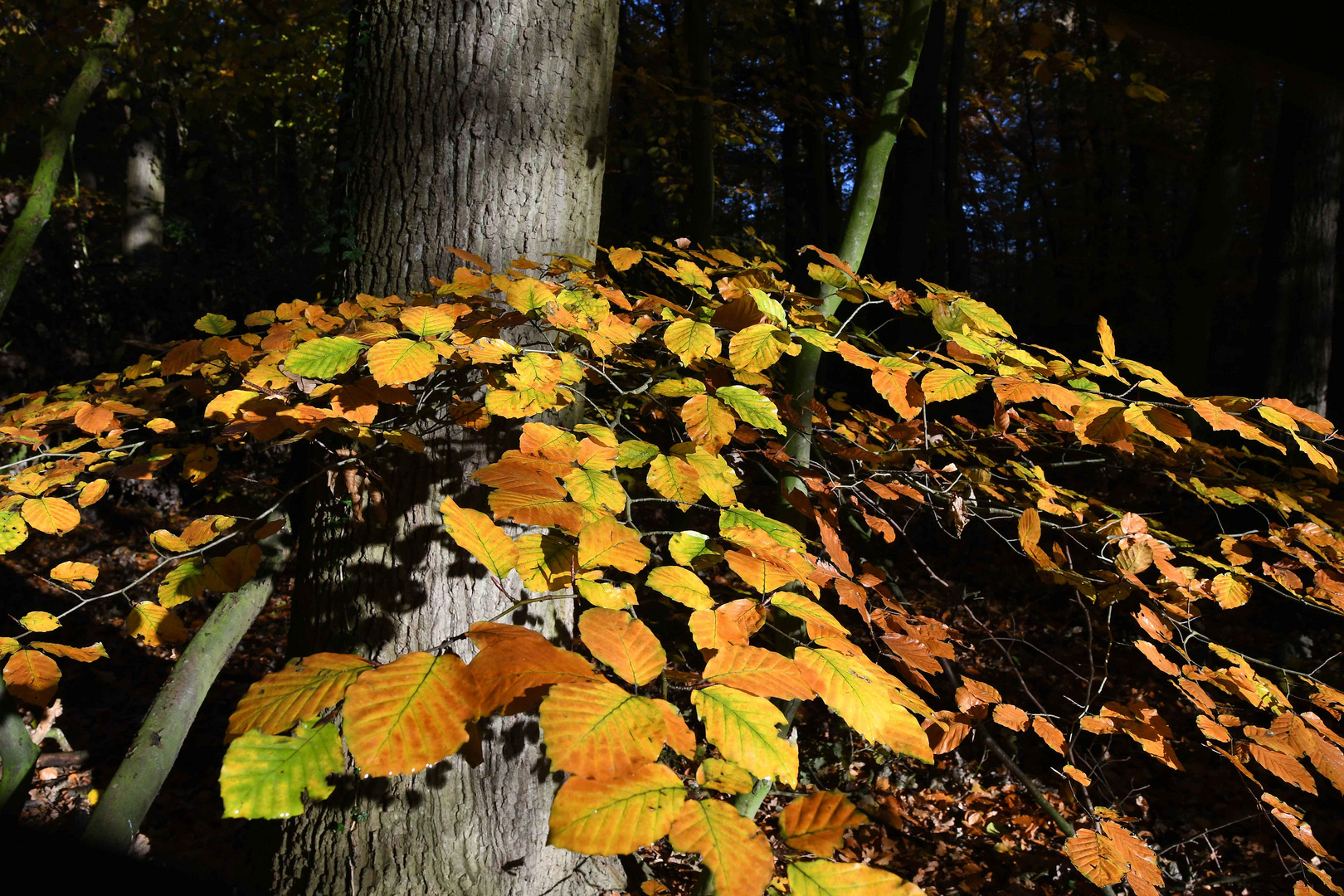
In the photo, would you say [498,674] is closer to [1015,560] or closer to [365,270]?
[365,270]

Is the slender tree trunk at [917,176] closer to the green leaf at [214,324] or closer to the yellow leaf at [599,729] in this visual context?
the green leaf at [214,324]

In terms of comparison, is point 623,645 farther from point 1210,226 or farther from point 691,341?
point 1210,226

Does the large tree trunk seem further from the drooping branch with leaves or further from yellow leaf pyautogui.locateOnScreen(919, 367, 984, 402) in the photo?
yellow leaf pyautogui.locateOnScreen(919, 367, 984, 402)

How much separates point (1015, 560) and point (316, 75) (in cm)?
996

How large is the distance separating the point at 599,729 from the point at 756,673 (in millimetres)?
250

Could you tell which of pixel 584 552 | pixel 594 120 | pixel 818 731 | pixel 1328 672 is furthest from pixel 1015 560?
pixel 584 552

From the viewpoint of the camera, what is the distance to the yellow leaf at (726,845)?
0.62 meters

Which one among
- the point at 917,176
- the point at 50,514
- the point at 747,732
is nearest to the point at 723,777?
the point at 747,732

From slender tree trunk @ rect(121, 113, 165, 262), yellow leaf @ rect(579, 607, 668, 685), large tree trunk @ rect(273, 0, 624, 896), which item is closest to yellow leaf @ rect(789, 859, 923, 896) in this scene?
yellow leaf @ rect(579, 607, 668, 685)

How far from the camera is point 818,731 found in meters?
4.31

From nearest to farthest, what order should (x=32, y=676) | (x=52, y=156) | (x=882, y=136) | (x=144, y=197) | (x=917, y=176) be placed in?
(x=32, y=676) < (x=882, y=136) < (x=52, y=156) < (x=917, y=176) < (x=144, y=197)

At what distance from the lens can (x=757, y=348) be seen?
1.36 meters

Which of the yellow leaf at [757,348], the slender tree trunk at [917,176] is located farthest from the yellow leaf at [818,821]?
the slender tree trunk at [917,176]

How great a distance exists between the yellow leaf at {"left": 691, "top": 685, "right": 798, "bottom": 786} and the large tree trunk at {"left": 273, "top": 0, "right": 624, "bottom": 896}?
3.61ft
